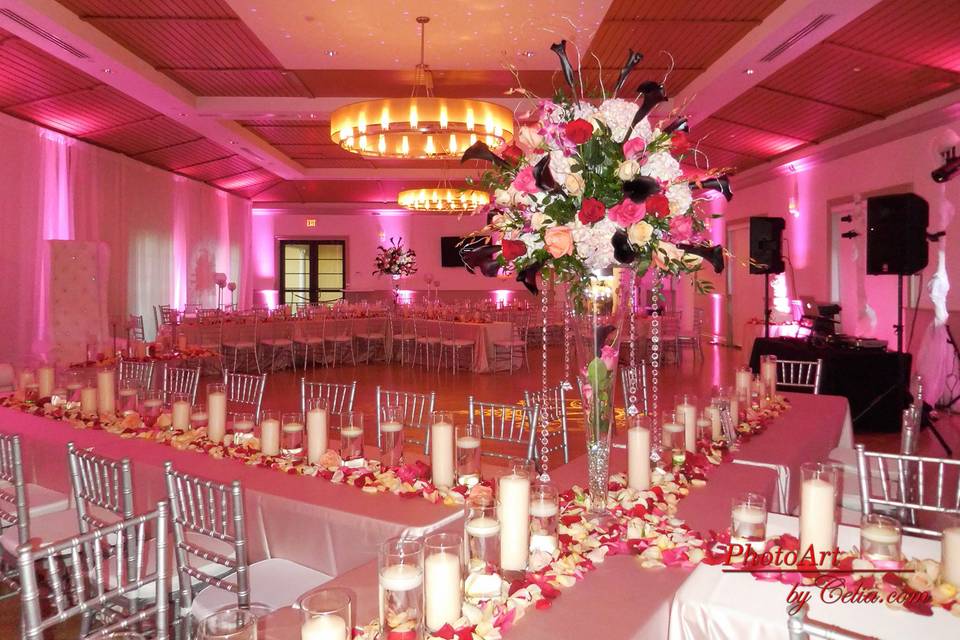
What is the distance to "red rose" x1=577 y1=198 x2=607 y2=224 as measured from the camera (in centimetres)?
172

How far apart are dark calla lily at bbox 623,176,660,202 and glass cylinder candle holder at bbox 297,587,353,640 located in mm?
1154

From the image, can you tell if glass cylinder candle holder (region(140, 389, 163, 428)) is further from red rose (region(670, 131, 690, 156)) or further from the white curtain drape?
the white curtain drape

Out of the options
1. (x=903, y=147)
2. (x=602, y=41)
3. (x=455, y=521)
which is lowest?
(x=455, y=521)

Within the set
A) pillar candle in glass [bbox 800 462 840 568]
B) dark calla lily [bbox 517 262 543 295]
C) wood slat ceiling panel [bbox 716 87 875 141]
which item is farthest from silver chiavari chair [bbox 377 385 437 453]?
wood slat ceiling panel [bbox 716 87 875 141]

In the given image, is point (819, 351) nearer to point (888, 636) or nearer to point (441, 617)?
point (888, 636)

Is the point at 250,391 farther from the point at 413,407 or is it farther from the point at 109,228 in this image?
the point at 109,228

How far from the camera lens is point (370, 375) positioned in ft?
32.4

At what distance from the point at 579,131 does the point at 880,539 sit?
1.23m

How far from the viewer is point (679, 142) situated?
1.84 meters

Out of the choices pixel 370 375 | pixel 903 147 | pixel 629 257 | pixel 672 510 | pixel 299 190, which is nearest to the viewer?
pixel 629 257

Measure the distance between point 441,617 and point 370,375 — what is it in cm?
866

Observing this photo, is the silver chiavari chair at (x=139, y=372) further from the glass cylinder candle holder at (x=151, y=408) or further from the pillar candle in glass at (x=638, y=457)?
the pillar candle in glass at (x=638, y=457)

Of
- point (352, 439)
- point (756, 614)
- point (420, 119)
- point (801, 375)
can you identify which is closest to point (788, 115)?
point (801, 375)

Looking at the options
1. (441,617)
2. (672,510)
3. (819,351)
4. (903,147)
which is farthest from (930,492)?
(903,147)
